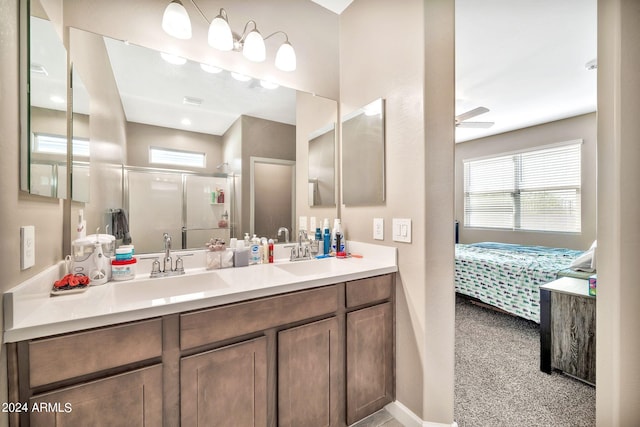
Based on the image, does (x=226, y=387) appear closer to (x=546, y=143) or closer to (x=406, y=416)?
(x=406, y=416)

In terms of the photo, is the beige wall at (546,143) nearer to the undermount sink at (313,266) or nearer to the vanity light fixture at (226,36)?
the undermount sink at (313,266)

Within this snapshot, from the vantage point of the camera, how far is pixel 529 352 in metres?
2.24

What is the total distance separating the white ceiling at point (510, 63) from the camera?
4.97 ft

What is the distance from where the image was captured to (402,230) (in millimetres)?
1503

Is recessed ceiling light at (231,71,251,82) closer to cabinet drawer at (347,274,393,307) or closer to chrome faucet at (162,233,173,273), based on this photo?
chrome faucet at (162,233,173,273)

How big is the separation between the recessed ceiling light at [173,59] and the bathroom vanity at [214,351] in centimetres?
117

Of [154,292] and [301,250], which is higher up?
[301,250]

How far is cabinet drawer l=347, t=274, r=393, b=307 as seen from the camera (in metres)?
1.37

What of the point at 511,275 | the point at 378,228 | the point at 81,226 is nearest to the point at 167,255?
the point at 81,226

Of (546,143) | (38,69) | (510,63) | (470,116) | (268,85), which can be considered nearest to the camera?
(38,69)

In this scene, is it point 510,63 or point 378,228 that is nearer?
point 378,228

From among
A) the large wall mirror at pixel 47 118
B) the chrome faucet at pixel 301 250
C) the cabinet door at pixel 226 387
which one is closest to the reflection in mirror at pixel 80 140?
the large wall mirror at pixel 47 118

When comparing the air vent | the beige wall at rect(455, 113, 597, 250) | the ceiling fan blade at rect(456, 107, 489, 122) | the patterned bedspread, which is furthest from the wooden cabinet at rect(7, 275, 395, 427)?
the beige wall at rect(455, 113, 597, 250)

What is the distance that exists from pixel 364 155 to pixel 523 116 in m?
3.95
